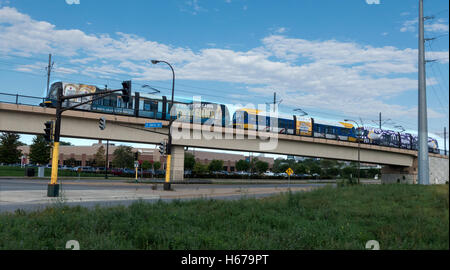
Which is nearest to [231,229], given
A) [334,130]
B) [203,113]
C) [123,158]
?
[203,113]

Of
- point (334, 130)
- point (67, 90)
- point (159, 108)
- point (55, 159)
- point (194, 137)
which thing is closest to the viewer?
point (55, 159)

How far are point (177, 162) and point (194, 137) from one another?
13.0ft

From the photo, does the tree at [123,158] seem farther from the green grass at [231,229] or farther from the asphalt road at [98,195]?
the green grass at [231,229]

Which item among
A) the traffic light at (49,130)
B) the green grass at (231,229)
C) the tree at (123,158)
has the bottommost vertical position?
the green grass at (231,229)

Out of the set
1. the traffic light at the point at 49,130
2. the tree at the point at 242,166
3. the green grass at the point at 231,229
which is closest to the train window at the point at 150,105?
the traffic light at the point at 49,130

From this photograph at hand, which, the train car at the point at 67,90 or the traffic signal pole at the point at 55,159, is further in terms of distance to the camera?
the train car at the point at 67,90

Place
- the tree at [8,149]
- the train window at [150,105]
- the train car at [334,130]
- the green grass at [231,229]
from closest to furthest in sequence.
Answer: the green grass at [231,229] → the train window at [150,105] → the train car at [334,130] → the tree at [8,149]

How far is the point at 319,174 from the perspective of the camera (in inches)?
4181

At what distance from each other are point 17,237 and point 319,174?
10566 centimetres

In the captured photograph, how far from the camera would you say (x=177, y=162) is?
133 ft

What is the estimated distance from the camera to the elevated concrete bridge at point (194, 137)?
31.3 meters

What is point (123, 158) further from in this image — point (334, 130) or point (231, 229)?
point (231, 229)
